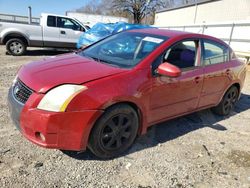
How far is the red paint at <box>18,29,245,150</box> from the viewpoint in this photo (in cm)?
262

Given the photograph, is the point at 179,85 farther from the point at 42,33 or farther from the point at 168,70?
the point at 42,33

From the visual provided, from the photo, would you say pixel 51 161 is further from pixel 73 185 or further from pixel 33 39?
pixel 33 39

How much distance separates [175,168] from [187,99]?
1.18 m

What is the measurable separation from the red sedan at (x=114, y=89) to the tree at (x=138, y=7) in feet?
125

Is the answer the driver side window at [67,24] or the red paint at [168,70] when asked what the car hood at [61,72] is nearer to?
the red paint at [168,70]

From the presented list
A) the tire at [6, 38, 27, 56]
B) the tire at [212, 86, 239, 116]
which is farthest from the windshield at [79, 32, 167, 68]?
the tire at [6, 38, 27, 56]

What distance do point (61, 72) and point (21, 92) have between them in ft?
1.65

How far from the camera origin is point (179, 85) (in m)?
3.58

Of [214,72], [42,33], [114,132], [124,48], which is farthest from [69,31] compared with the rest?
[114,132]

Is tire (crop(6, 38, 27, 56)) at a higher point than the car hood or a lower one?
lower

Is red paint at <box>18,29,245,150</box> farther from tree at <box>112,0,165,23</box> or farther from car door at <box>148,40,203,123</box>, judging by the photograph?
tree at <box>112,0,165,23</box>

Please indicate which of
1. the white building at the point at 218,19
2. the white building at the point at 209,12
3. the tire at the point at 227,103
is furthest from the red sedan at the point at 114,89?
the white building at the point at 209,12

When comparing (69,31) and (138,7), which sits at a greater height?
(138,7)

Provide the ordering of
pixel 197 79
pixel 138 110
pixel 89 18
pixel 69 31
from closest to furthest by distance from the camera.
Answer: pixel 138 110 < pixel 197 79 < pixel 69 31 < pixel 89 18
